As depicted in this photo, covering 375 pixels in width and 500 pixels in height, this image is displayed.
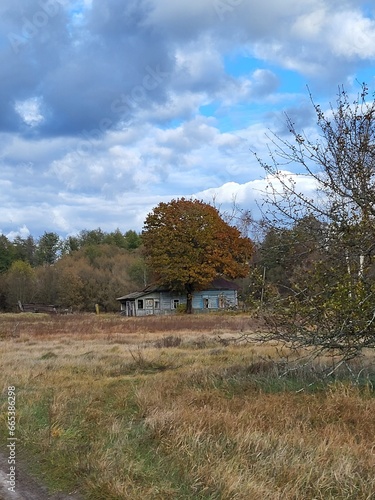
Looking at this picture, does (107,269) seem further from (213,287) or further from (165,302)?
(213,287)

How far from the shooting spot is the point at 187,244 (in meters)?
50.3

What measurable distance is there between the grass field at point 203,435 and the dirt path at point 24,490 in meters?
0.12

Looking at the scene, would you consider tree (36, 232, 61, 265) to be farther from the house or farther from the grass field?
the grass field

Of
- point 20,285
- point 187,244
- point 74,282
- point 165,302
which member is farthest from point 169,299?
point 20,285

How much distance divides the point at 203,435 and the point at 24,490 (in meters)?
1.96

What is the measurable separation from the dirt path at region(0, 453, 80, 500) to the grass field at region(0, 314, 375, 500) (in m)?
0.12

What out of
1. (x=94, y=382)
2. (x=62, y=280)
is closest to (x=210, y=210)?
(x=62, y=280)

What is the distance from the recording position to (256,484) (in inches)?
174

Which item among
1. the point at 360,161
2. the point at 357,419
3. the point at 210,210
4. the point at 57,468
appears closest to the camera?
the point at 57,468

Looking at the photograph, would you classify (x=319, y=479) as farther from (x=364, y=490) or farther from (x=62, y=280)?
(x=62, y=280)

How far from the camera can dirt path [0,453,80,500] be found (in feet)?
15.1

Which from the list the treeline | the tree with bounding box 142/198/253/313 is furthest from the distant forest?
the tree with bounding box 142/198/253/313

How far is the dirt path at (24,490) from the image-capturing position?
15.1 ft

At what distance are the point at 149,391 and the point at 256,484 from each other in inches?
160
